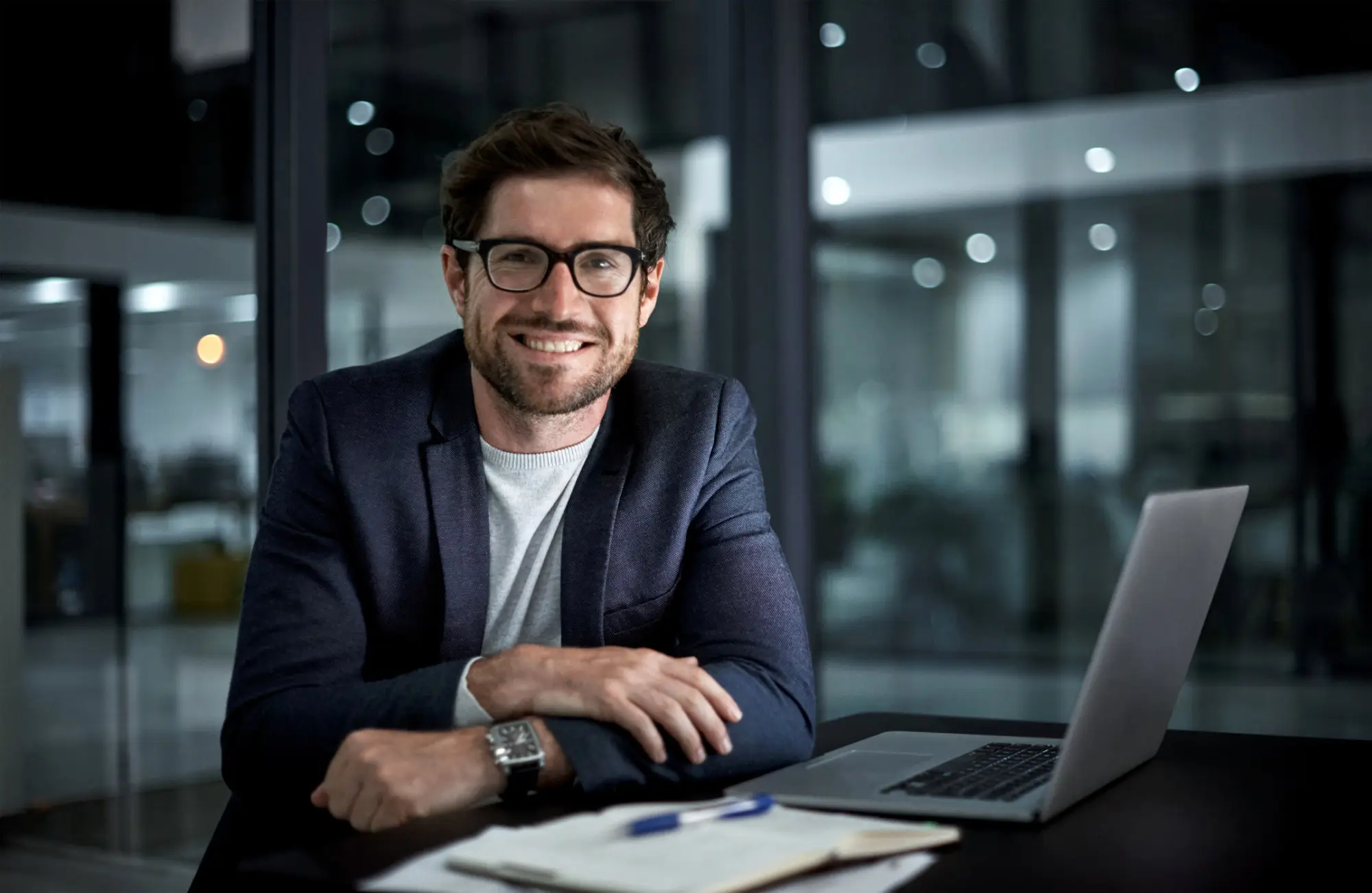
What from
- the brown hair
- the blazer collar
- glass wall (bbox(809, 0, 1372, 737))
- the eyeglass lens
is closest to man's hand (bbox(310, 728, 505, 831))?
the blazer collar

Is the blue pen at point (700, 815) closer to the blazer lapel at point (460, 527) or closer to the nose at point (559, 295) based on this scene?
the blazer lapel at point (460, 527)

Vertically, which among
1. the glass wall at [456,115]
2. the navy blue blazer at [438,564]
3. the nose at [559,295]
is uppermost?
the glass wall at [456,115]

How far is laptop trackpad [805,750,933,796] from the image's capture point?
4.11 feet

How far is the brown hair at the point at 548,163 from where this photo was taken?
1.75 metres

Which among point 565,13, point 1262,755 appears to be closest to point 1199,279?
point 565,13

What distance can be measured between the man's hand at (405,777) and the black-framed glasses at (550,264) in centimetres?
64

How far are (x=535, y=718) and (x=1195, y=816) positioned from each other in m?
0.61

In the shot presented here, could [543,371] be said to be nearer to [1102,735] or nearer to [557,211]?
[557,211]

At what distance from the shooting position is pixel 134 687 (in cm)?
344

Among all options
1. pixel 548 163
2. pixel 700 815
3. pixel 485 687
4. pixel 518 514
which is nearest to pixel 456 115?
pixel 548 163

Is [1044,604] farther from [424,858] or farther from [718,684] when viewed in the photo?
[424,858]

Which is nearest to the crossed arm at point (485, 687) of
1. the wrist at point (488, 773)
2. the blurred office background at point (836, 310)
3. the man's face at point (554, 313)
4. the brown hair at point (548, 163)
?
the wrist at point (488, 773)

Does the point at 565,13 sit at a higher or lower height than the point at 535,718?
higher

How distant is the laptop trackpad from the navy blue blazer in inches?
2.4
